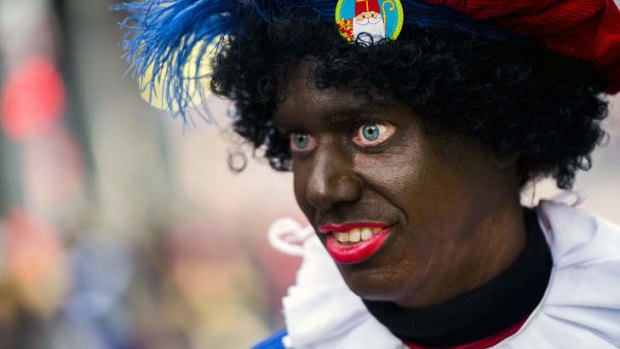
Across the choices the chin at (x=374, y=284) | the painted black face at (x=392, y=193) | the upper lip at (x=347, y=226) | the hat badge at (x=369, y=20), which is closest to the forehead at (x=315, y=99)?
the painted black face at (x=392, y=193)

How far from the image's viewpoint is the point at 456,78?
5.88ft

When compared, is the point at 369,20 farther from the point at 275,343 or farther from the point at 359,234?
the point at 275,343

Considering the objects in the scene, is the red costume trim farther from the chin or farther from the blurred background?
the blurred background

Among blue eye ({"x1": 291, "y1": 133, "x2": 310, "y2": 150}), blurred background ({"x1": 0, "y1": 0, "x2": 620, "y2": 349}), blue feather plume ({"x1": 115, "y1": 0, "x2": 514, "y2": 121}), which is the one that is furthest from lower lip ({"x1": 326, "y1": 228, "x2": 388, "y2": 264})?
blurred background ({"x1": 0, "y1": 0, "x2": 620, "y2": 349})

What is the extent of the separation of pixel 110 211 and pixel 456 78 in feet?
15.6

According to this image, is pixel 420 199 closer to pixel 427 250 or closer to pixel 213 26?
pixel 427 250

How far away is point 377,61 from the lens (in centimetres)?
178

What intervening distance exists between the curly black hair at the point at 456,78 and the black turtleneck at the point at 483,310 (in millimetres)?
278

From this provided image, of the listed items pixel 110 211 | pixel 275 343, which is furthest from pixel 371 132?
pixel 110 211

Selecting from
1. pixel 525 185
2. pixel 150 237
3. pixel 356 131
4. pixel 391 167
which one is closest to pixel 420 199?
pixel 391 167

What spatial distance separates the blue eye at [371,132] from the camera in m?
1.83

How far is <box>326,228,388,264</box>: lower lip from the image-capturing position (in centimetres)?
184

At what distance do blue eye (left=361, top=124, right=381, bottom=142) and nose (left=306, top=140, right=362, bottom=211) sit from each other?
62 millimetres

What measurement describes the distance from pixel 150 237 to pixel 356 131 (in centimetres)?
420
